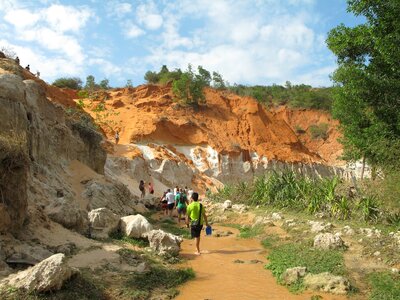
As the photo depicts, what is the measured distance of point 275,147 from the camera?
4741cm

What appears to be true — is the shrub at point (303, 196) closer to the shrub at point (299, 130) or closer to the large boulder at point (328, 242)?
the large boulder at point (328, 242)

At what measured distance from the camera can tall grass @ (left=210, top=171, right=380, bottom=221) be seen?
12.7m

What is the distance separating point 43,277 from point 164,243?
13.9ft

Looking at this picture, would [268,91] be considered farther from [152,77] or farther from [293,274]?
[293,274]

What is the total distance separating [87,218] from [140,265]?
381 cm

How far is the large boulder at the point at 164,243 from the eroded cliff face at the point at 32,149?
2962 mm

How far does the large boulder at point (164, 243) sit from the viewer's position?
9.69 metres

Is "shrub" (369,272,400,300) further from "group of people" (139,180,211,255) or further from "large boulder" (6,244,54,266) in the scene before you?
"large boulder" (6,244,54,266)

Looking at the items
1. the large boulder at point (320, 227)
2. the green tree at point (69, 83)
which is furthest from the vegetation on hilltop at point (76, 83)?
the large boulder at point (320, 227)

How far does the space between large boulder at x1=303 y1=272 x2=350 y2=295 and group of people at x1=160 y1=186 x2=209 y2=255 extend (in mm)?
3563

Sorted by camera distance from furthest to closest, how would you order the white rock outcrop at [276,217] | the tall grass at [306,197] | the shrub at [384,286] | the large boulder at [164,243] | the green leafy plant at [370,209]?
the white rock outcrop at [276,217]
the tall grass at [306,197]
the green leafy plant at [370,209]
the large boulder at [164,243]
the shrub at [384,286]

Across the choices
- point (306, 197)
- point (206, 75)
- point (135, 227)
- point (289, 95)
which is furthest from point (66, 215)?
point (289, 95)

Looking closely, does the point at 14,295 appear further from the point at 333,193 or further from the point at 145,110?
the point at 145,110

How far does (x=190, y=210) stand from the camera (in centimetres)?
1052
